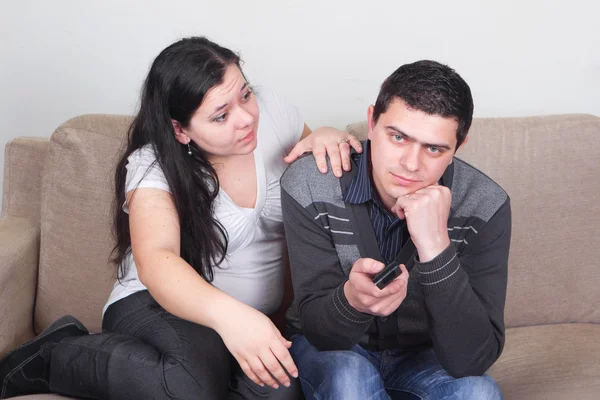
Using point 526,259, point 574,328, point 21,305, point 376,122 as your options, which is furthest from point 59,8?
point 574,328

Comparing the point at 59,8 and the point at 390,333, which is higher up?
the point at 59,8

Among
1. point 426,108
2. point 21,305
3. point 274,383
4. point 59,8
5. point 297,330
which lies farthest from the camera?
point 59,8

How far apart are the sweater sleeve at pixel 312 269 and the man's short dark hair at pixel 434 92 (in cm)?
28

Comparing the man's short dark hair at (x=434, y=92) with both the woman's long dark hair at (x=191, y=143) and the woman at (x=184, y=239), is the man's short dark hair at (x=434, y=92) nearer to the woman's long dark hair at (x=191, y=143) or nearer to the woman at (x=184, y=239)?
the woman at (x=184, y=239)

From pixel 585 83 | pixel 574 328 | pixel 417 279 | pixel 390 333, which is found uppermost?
pixel 585 83

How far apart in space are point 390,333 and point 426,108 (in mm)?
489

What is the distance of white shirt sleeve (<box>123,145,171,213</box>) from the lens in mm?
1621

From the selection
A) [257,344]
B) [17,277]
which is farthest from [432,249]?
[17,277]

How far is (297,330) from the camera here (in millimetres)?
1768

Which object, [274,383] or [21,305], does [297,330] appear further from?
[21,305]

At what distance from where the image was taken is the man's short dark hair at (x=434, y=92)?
4.86 feet

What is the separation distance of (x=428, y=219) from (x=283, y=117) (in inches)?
21.3

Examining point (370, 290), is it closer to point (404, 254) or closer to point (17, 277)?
point (404, 254)

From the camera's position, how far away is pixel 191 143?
1712 millimetres
